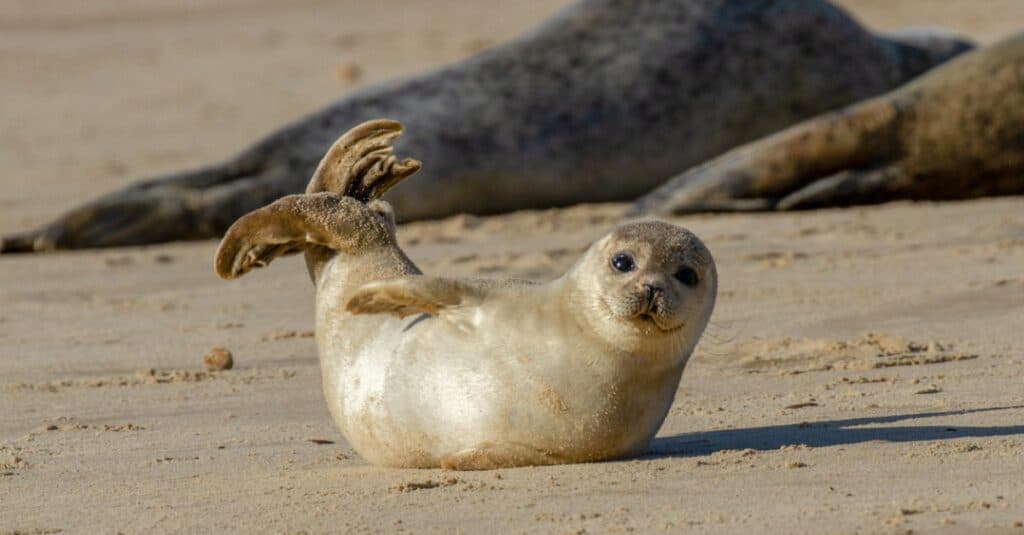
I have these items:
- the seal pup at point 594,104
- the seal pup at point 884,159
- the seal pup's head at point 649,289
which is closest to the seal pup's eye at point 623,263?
the seal pup's head at point 649,289

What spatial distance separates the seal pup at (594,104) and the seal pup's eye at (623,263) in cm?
479

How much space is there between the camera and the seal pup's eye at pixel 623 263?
3.38 meters

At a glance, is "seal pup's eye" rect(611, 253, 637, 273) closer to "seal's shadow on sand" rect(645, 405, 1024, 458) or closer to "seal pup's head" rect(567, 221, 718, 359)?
"seal pup's head" rect(567, 221, 718, 359)

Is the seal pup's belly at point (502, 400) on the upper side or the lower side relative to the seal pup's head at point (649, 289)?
lower

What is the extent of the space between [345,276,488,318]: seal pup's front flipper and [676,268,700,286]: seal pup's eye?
42cm

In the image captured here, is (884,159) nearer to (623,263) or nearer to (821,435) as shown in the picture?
(821,435)

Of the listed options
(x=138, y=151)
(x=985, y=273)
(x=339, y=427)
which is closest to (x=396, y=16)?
(x=138, y=151)

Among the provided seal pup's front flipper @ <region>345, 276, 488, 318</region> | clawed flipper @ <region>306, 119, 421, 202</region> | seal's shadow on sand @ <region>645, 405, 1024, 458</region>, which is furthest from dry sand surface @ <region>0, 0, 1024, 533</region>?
clawed flipper @ <region>306, 119, 421, 202</region>

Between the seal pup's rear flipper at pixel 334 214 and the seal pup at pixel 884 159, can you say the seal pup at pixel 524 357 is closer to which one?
the seal pup's rear flipper at pixel 334 214

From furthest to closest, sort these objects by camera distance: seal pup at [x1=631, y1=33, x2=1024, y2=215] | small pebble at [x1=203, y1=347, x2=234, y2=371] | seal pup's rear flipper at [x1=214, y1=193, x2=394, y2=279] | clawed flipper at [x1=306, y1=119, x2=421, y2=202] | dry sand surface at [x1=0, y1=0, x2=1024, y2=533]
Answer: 1. seal pup at [x1=631, y1=33, x2=1024, y2=215]
2. small pebble at [x1=203, y1=347, x2=234, y2=371]
3. clawed flipper at [x1=306, y1=119, x2=421, y2=202]
4. seal pup's rear flipper at [x1=214, y1=193, x2=394, y2=279]
5. dry sand surface at [x1=0, y1=0, x2=1024, y2=533]

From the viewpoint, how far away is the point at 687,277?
3.38 metres

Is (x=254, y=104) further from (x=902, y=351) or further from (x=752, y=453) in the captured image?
(x=752, y=453)

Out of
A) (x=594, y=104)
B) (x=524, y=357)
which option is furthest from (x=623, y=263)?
(x=594, y=104)

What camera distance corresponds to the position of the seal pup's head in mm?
3326
